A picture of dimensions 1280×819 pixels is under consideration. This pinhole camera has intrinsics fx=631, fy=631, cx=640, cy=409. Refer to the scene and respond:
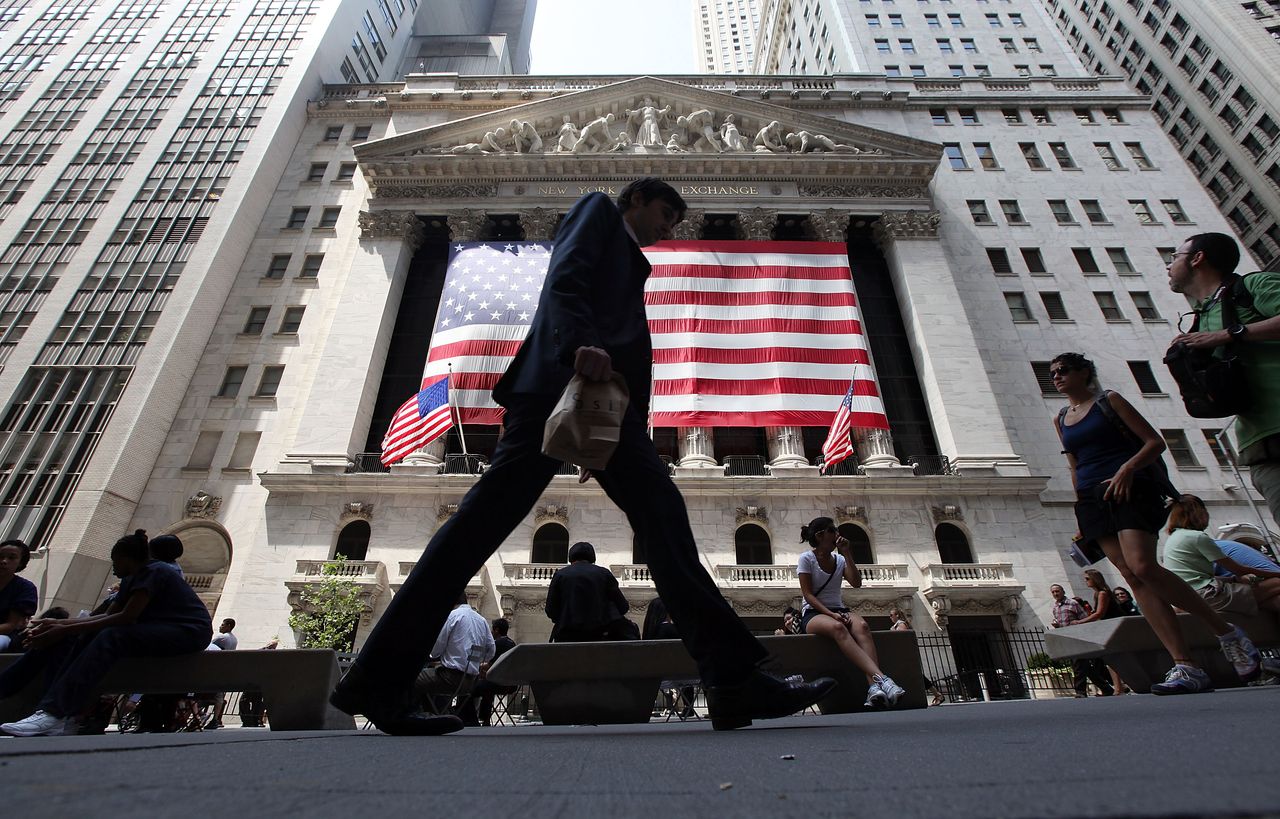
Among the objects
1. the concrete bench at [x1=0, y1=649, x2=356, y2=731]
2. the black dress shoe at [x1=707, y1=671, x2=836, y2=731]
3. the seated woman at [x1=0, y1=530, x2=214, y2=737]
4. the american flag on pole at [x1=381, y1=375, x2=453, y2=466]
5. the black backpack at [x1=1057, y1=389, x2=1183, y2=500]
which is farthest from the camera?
the american flag on pole at [x1=381, y1=375, x2=453, y2=466]

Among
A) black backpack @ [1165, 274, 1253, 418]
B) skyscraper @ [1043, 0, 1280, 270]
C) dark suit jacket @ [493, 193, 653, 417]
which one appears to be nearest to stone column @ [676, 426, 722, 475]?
black backpack @ [1165, 274, 1253, 418]

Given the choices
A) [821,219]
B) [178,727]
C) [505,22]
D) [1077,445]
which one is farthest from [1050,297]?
[505,22]

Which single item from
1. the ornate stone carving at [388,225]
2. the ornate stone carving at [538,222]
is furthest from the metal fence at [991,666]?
the ornate stone carving at [388,225]

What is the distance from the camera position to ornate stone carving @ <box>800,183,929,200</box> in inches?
1115

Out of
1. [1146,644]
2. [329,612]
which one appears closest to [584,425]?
[1146,644]

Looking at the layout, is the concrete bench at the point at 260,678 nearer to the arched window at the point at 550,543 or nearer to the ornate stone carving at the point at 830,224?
the arched window at the point at 550,543

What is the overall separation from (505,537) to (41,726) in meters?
3.68

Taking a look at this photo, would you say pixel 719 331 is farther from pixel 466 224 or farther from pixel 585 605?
pixel 585 605

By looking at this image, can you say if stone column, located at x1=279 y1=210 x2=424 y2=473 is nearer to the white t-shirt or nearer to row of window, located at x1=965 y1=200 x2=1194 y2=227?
the white t-shirt

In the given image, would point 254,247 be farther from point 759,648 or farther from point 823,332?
point 759,648

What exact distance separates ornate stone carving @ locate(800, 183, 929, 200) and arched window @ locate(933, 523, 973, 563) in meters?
15.5

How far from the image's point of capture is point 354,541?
20.1 m

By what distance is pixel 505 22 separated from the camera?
79125mm

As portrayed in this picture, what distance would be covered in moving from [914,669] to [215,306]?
2901 cm
